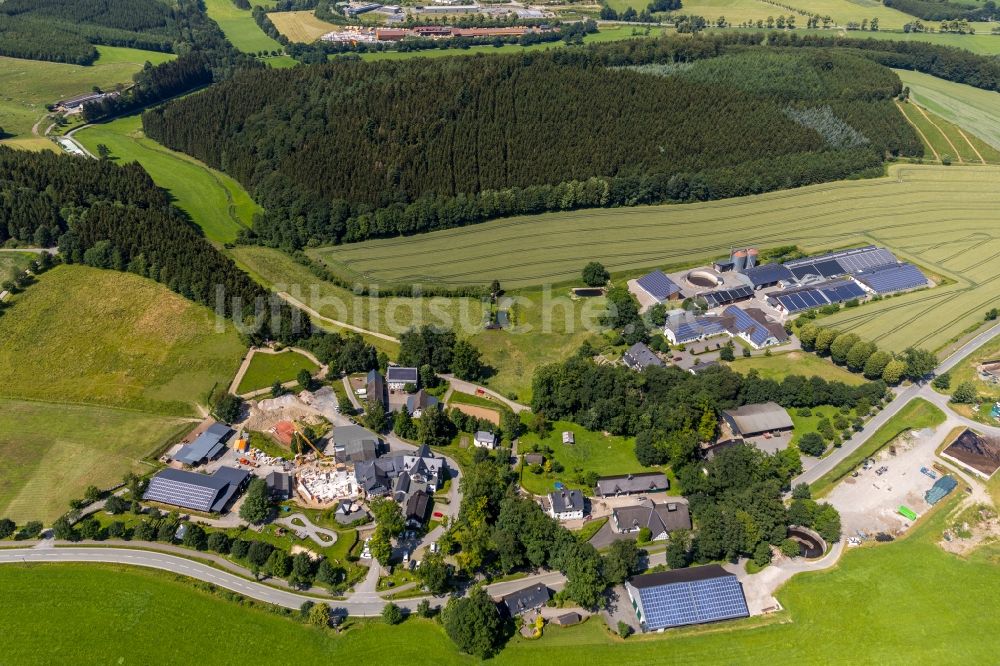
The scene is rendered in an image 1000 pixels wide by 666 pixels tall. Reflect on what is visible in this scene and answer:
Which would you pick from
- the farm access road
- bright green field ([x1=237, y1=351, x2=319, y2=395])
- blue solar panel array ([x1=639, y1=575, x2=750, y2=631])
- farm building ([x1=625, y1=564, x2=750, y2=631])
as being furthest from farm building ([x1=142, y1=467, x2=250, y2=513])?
the farm access road

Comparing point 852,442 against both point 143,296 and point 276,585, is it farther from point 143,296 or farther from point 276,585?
point 143,296

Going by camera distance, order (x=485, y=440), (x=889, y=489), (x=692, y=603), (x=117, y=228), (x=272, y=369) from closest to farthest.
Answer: (x=692, y=603)
(x=889, y=489)
(x=485, y=440)
(x=272, y=369)
(x=117, y=228)

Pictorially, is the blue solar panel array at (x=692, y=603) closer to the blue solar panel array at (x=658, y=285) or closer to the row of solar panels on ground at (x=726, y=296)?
the row of solar panels on ground at (x=726, y=296)

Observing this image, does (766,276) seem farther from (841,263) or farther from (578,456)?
(578,456)

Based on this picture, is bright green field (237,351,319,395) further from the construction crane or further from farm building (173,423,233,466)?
the construction crane

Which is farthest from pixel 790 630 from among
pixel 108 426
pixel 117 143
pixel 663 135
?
pixel 117 143

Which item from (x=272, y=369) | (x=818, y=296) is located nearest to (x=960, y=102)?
(x=818, y=296)

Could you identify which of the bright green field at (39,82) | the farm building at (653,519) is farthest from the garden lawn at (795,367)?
the bright green field at (39,82)
